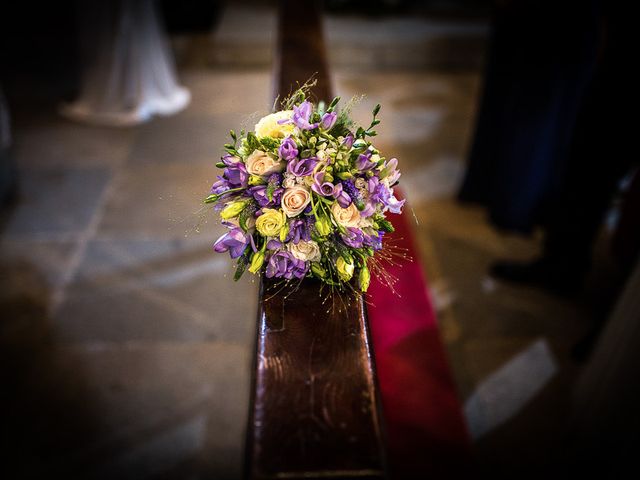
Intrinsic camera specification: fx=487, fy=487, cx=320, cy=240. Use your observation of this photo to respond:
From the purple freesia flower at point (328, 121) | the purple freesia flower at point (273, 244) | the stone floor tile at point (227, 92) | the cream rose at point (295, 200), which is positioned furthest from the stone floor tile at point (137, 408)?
the stone floor tile at point (227, 92)

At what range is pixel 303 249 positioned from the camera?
1101 mm

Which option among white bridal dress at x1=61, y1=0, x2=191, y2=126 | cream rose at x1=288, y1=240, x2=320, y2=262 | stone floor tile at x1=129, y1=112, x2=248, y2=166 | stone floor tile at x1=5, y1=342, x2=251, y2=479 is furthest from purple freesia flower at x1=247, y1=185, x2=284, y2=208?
white bridal dress at x1=61, y1=0, x2=191, y2=126

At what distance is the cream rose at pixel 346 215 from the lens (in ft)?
3.47

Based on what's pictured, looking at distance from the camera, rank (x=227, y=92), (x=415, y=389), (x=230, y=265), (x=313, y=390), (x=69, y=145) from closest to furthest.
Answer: (x=313, y=390)
(x=415, y=389)
(x=230, y=265)
(x=69, y=145)
(x=227, y=92)

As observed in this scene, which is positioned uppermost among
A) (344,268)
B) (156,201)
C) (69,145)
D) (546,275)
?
(69,145)

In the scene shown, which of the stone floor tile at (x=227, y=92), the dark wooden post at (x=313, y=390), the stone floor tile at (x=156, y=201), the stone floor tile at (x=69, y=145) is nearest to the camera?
the dark wooden post at (x=313, y=390)

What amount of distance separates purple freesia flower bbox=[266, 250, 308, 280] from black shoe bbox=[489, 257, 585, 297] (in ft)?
7.36

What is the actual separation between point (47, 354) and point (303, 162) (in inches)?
84.9

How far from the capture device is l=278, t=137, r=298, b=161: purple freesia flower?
→ 3.49ft

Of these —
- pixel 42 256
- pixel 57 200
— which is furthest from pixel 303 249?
pixel 57 200

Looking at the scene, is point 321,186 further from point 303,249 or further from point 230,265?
point 230,265

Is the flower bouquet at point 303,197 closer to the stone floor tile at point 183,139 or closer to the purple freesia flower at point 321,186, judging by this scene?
the purple freesia flower at point 321,186

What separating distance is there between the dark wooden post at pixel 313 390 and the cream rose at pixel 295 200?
23 cm

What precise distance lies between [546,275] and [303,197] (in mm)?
2365
